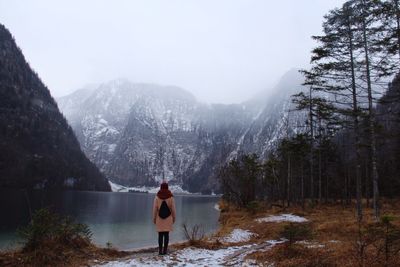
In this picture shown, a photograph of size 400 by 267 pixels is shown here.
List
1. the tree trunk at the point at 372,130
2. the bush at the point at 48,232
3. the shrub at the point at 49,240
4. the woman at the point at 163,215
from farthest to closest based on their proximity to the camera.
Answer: the tree trunk at the point at 372,130 → the woman at the point at 163,215 → the bush at the point at 48,232 → the shrub at the point at 49,240

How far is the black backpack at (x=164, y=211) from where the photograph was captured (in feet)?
43.0

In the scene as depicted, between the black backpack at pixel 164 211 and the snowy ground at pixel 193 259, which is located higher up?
the black backpack at pixel 164 211

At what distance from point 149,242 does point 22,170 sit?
158732 millimetres

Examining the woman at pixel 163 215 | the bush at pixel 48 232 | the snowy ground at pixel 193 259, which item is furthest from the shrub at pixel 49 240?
the woman at pixel 163 215

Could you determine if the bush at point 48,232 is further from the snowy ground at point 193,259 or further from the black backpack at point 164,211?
the black backpack at point 164,211

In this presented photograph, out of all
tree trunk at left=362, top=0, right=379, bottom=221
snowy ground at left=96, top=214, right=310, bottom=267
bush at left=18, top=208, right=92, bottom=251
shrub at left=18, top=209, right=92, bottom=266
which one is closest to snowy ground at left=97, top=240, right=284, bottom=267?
snowy ground at left=96, top=214, right=310, bottom=267

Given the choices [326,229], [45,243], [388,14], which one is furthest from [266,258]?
[388,14]

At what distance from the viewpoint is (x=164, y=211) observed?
1316cm

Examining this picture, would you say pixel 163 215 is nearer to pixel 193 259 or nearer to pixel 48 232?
pixel 193 259

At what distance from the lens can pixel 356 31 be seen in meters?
23.8

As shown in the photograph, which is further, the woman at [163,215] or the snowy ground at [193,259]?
the woman at [163,215]

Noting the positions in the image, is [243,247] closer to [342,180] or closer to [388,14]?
[388,14]

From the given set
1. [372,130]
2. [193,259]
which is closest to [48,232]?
[193,259]

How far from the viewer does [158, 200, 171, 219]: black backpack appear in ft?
43.0
